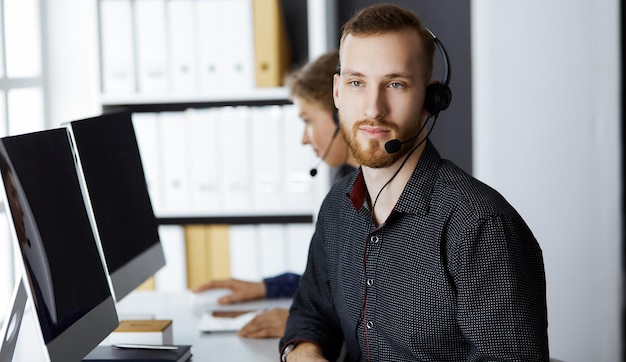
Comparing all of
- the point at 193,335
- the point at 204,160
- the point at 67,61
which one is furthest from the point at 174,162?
the point at 193,335

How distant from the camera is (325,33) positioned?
2.88 metres

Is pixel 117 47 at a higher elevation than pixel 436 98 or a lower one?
higher

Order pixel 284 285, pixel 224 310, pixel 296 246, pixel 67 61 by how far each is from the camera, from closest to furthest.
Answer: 1. pixel 224 310
2. pixel 284 285
3. pixel 296 246
4. pixel 67 61

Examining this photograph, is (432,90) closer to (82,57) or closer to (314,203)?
(314,203)

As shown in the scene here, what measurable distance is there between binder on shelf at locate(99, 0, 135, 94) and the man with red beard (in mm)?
1329

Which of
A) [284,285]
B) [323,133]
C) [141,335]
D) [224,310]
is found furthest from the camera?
[323,133]

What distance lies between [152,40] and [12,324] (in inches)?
62.5

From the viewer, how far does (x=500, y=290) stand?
1441mm

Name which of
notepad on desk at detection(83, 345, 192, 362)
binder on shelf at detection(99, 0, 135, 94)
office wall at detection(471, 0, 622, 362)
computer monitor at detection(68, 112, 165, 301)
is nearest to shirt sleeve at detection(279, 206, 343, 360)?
notepad on desk at detection(83, 345, 192, 362)

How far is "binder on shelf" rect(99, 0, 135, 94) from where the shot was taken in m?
2.90

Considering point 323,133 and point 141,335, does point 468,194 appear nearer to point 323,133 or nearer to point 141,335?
point 141,335

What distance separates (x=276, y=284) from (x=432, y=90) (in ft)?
2.98

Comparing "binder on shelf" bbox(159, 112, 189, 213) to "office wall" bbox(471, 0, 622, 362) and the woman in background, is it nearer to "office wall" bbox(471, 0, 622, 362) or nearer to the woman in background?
the woman in background

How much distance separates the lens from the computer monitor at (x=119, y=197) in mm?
1717
